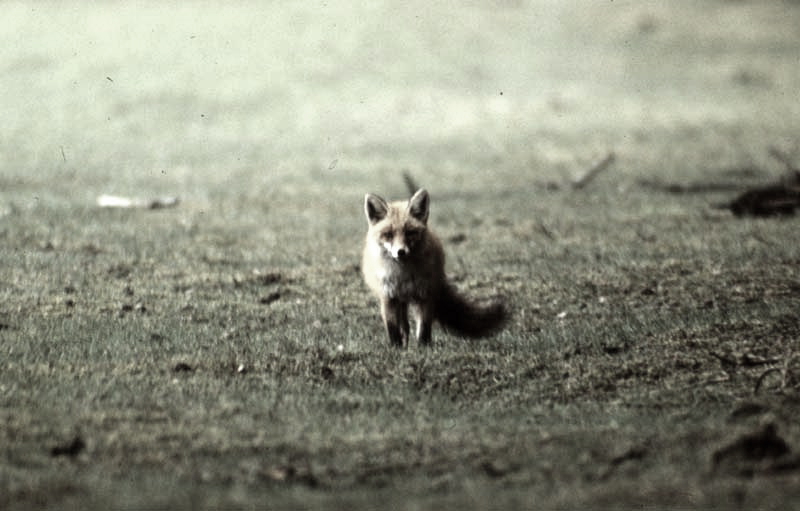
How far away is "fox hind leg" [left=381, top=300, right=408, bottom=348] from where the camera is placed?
32.4 feet

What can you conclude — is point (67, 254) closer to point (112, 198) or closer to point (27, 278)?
point (27, 278)

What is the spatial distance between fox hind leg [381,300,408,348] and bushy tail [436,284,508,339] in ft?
1.02

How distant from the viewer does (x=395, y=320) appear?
9.98 metres

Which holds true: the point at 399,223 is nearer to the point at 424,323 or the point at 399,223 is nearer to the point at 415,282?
the point at 415,282

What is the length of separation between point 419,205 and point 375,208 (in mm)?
372

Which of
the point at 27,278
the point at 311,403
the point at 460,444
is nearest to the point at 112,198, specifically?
the point at 27,278

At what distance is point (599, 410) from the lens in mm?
8211

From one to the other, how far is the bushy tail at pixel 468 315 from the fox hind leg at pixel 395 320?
0.31 m

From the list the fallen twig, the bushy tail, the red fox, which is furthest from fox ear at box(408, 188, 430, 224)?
the fallen twig

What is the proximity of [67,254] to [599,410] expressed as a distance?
25.1 ft

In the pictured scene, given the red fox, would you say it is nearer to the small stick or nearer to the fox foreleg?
the fox foreleg

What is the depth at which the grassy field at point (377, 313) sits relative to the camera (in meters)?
6.82

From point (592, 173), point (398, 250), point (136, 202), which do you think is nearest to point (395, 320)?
point (398, 250)

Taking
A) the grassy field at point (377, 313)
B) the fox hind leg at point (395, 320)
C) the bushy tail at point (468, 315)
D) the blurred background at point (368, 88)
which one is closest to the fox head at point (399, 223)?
the fox hind leg at point (395, 320)
